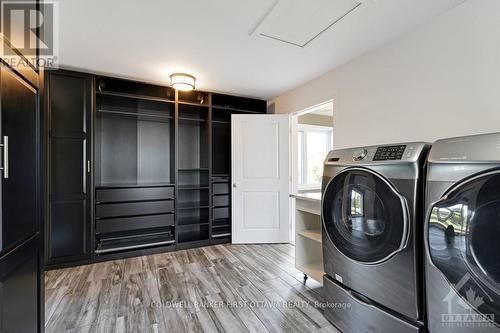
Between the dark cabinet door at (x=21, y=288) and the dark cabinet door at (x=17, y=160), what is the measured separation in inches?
2.3

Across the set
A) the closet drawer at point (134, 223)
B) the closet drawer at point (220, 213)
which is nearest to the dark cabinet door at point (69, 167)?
the closet drawer at point (134, 223)

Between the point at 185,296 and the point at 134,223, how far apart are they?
1.42m

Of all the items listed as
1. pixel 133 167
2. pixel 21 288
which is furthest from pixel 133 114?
pixel 21 288

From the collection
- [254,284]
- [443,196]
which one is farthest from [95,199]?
[443,196]

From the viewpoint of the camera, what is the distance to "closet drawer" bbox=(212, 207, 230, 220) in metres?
3.55

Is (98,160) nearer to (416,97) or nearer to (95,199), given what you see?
(95,199)

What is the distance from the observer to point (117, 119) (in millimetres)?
3129

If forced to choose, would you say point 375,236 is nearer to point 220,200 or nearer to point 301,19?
point 301,19

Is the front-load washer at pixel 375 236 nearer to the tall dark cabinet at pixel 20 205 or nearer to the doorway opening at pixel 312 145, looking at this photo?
the tall dark cabinet at pixel 20 205

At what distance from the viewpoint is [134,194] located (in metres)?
2.92

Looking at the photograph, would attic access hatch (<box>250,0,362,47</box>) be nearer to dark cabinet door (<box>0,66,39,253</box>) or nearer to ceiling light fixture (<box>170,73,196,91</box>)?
ceiling light fixture (<box>170,73,196,91</box>)

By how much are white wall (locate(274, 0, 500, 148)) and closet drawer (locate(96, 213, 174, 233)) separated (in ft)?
8.11

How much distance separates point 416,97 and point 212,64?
1977mm

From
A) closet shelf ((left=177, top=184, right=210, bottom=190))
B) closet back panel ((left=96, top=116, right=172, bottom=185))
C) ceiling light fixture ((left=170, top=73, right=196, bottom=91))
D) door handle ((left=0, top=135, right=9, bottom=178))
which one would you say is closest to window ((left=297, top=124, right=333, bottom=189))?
closet shelf ((left=177, top=184, right=210, bottom=190))
